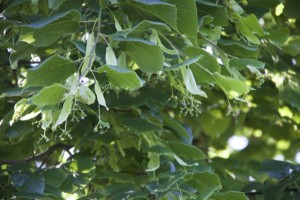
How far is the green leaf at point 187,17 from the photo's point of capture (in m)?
1.49

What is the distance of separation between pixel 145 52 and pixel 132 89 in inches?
4.5

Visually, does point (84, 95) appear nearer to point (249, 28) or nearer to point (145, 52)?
point (145, 52)

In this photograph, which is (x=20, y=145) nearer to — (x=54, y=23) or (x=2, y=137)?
(x=2, y=137)

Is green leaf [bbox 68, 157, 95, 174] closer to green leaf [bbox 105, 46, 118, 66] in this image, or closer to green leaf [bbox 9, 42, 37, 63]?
green leaf [bbox 9, 42, 37, 63]

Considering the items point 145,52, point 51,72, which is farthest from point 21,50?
point 145,52

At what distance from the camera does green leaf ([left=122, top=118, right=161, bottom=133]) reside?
6.21ft

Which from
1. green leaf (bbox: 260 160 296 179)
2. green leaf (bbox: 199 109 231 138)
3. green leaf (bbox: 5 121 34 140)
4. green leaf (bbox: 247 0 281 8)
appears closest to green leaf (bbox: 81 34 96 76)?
green leaf (bbox: 5 121 34 140)

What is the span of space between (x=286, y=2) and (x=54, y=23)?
3.61 feet

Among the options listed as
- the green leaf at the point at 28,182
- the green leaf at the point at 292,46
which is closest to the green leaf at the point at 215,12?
the green leaf at the point at 292,46

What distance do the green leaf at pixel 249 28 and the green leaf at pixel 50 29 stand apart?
0.53 meters

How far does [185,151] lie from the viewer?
1974 millimetres

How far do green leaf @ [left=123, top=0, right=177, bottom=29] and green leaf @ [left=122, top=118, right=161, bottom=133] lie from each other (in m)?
0.46

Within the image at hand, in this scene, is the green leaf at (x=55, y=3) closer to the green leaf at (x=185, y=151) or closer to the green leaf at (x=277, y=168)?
the green leaf at (x=185, y=151)

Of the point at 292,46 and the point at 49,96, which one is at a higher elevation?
the point at 49,96
